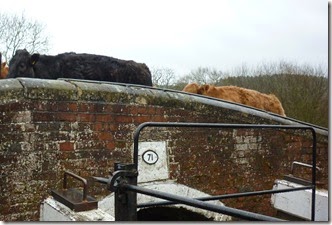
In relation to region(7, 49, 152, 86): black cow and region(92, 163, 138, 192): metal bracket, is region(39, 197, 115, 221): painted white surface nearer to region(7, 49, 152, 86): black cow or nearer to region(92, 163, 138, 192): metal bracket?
region(92, 163, 138, 192): metal bracket

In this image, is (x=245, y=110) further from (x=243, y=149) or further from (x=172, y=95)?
(x=172, y=95)

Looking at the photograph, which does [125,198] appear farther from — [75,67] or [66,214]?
[75,67]

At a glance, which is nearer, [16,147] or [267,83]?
[16,147]

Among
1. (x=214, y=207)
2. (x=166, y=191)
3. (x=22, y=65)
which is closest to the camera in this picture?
(x=214, y=207)

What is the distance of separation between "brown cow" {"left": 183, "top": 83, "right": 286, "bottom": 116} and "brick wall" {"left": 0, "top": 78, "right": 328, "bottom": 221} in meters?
4.09

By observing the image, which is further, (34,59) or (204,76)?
(204,76)

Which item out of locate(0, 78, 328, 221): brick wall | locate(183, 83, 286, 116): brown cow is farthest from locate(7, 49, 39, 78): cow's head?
locate(0, 78, 328, 221): brick wall

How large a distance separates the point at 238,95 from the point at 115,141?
5.78 meters

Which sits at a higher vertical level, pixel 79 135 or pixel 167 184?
pixel 79 135

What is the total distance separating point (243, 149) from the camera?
481 centimetres

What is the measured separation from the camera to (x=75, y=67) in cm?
832

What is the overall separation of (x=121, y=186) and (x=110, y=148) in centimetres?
239

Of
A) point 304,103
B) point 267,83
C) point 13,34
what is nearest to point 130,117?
point 304,103

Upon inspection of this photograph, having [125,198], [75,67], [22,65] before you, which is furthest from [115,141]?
[22,65]
